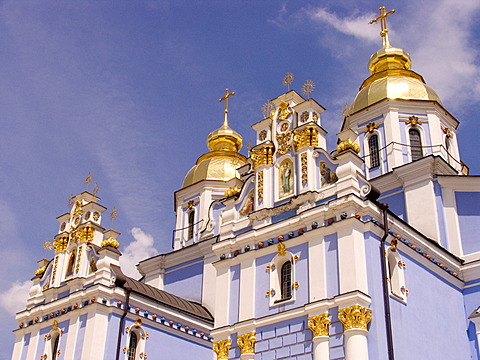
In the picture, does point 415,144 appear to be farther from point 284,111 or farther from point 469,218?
point 284,111

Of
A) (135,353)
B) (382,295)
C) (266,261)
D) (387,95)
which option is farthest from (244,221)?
(387,95)

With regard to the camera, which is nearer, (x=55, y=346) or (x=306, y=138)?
(x=306, y=138)

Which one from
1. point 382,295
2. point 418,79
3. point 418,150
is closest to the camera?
point 382,295

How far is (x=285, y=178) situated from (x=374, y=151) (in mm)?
A: 6674

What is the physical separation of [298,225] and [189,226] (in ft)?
39.0

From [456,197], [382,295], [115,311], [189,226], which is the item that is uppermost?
[189,226]

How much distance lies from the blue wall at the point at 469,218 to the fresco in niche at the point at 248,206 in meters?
6.31

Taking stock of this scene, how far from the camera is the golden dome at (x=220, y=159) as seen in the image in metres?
27.8

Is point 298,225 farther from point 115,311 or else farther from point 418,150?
point 418,150

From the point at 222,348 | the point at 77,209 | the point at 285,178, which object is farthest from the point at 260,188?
the point at 77,209

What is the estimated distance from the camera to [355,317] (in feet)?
45.4

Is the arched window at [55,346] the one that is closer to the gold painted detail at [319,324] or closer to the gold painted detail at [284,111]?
the gold painted detail at [319,324]

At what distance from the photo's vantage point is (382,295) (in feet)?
→ 47.7

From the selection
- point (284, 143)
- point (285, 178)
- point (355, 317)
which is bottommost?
point (355, 317)
